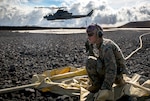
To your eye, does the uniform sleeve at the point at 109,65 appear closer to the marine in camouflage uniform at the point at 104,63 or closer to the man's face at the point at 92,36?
the marine in camouflage uniform at the point at 104,63

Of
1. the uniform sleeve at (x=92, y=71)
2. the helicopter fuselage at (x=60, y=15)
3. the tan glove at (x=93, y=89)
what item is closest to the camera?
the uniform sleeve at (x=92, y=71)

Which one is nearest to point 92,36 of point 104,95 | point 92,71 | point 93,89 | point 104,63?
point 104,63

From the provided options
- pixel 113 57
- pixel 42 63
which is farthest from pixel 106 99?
pixel 42 63

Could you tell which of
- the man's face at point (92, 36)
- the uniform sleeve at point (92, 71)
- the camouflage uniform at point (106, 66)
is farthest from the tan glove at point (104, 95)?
the man's face at point (92, 36)

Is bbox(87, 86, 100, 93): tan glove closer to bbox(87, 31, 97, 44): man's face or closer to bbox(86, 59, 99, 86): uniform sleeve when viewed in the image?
bbox(86, 59, 99, 86): uniform sleeve

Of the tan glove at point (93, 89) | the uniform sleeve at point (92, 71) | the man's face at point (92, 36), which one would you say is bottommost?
the tan glove at point (93, 89)

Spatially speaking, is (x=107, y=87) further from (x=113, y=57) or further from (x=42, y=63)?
(x=42, y=63)

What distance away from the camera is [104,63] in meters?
5.09

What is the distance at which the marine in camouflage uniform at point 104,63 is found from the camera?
16.3 ft

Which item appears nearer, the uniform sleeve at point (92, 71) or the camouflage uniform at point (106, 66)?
the camouflage uniform at point (106, 66)

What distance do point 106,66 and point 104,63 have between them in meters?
0.10

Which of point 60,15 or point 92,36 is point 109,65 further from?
point 60,15

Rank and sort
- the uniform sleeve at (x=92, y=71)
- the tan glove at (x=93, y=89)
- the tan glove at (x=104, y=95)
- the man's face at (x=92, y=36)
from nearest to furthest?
the tan glove at (x=104, y=95) < the man's face at (x=92, y=36) < the uniform sleeve at (x=92, y=71) < the tan glove at (x=93, y=89)

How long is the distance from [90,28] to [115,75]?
31.9 inches
